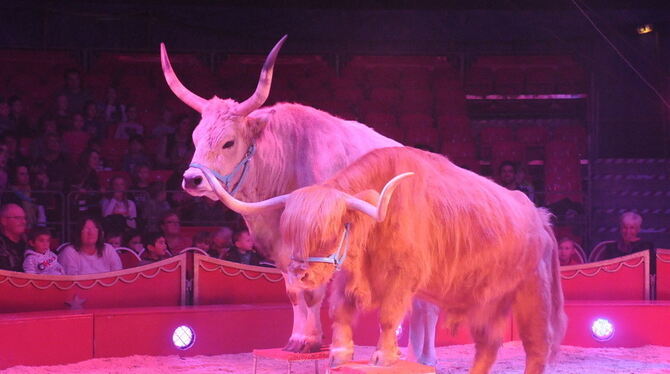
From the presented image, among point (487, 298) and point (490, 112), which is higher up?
point (490, 112)

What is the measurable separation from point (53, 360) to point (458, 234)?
363cm

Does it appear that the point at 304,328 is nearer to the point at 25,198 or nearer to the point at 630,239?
the point at 630,239

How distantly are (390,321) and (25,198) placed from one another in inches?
262

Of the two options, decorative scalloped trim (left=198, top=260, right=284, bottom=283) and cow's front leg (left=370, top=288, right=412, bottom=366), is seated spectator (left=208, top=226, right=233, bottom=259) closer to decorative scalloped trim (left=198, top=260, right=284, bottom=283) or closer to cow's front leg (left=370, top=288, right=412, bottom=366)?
decorative scalloped trim (left=198, top=260, right=284, bottom=283)

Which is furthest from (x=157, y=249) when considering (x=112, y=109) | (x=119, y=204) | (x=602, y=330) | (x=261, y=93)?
(x=112, y=109)

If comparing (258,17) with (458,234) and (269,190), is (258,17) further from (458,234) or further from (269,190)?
(458,234)

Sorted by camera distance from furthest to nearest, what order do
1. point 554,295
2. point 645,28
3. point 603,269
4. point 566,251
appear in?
1. point 645,28
2. point 566,251
3. point 603,269
4. point 554,295

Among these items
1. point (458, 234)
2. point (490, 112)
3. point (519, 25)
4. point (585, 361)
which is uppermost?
point (519, 25)

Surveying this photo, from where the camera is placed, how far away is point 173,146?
38.1ft

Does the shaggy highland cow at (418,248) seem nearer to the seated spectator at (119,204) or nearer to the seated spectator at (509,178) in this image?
the seated spectator at (119,204)

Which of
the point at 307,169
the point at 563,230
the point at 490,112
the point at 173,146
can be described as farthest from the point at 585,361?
the point at 490,112

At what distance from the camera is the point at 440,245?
446 centimetres

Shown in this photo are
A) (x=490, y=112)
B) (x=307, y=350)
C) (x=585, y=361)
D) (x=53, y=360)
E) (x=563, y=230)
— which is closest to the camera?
(x=307, y=350)

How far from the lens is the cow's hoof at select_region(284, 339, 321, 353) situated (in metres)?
5.72
